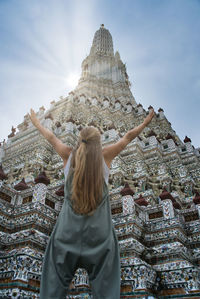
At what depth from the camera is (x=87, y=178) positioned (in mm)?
2232

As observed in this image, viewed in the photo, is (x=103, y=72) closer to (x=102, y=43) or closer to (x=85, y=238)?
(x=102, y=43)

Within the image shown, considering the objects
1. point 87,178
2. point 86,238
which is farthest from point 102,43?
point 86,238

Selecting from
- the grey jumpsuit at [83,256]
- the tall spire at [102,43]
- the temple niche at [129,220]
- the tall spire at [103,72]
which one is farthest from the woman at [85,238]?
the tall spire at [102,43]

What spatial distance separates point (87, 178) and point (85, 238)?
1.61 ft

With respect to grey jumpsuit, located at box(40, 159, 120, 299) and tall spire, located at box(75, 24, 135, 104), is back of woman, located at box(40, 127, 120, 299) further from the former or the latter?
tall spire, located at box(75, 24, 135, 104)

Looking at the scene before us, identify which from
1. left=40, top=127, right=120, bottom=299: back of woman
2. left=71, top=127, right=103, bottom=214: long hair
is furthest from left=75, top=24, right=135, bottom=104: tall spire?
left=40, top=127, right=120, bottom=299: back of woman

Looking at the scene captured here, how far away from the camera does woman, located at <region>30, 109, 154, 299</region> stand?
2.06m

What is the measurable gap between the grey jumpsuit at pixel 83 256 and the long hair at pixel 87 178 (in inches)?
3.2

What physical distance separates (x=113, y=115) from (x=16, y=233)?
1482 centimetres

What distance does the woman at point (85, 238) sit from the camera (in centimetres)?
206

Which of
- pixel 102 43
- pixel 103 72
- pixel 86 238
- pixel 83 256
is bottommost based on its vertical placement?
pixel 83 256

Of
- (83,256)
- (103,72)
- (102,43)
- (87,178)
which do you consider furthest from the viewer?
→ (102,43)

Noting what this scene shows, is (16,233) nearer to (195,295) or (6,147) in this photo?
(195,295)

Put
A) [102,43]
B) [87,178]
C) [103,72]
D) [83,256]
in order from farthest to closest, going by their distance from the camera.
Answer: [102,43], [103,72], [87,178], [83,256]
